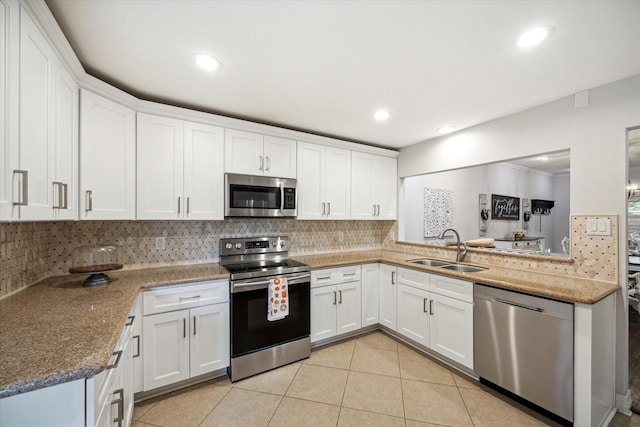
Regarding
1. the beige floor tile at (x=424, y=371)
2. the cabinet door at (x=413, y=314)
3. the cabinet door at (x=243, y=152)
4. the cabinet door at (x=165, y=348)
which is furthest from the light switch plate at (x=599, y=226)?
the cabinet door at (x=165, y=348)

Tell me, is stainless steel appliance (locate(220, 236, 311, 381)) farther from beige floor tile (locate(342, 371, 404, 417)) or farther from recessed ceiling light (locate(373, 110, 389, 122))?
recessed ceiling light (locate(373, 110, 389, 122))

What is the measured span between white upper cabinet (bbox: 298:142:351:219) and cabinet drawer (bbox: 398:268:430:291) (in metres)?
0.97

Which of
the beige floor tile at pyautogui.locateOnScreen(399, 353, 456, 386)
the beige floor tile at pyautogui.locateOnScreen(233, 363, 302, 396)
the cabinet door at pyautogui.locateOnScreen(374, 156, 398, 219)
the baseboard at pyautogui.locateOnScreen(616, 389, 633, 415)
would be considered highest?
the cabinet door at pyautogui.locateOnScreen(374, 156, 398, 219)

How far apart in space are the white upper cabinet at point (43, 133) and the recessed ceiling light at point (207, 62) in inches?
27.9

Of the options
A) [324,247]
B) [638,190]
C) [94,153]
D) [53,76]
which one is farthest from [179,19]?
[638,190]

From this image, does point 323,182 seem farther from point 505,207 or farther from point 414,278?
point 505,207

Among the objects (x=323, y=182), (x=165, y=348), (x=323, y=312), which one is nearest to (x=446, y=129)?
(x=323, y=182)

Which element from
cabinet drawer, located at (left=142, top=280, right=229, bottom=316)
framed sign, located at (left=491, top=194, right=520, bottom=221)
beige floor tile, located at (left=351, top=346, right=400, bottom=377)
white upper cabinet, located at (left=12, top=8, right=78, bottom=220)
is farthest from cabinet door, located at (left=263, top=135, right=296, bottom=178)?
framed sign, located at (left=491, top=194, right=520, bottom=221)

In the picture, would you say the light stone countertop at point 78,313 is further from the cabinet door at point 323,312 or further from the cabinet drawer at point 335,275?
the cabinet door at point 323,312

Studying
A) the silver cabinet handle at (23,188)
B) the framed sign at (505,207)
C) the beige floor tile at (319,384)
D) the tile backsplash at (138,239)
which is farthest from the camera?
the framed sign at (505,207)

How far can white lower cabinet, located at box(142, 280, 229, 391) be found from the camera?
6.41 ft

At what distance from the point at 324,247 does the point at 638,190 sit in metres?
6.36

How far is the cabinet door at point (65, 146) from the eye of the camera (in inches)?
56.7

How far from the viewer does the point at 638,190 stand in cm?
507
